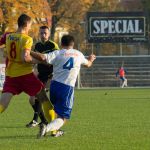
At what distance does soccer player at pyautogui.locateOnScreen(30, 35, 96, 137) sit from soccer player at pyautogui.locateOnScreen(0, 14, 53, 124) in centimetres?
24

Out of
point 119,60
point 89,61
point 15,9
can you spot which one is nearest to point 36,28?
point 15,9

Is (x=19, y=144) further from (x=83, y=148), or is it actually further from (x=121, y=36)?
(x=121, y=36)

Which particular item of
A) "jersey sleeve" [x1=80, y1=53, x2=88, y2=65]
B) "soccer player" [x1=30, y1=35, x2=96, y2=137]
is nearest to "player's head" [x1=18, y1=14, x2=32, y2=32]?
"soccer player" [x1=30, y1=35, x2=96, y2=137]

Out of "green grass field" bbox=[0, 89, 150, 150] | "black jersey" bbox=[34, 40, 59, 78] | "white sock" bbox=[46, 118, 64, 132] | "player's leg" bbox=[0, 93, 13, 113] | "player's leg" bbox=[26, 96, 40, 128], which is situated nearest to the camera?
"green grass field" bbox=[0, 89, 150, 150]

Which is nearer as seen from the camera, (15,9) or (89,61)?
(89,61)

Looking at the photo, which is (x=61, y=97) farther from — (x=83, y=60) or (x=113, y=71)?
(x=113, y=71)

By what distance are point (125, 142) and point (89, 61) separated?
5.58ft

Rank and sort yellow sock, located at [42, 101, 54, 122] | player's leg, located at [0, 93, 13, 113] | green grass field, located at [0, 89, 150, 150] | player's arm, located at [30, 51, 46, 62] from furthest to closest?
yellow sock, located at [42, 101, 54, 122] → player's leg, located at [0, 93, 13, 113] → player's arm, located at [30, 51, 46, 62] → green grass field, located at [0, 89, 150, 150]

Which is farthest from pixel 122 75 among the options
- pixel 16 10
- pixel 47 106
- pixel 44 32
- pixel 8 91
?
pixel 8 91

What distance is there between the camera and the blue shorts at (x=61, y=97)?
1107 cm

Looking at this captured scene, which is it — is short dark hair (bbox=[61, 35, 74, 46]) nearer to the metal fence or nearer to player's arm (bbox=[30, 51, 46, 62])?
player's arm (bbox=[30, 51, 46, 62])

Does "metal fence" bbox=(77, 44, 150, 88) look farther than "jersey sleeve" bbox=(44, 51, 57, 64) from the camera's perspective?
Yes

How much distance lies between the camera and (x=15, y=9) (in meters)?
43.9

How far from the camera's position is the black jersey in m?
13.3
